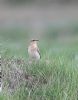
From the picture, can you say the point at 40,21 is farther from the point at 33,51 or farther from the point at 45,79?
the point at 45,79

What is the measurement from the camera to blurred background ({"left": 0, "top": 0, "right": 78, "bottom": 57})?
2194cm

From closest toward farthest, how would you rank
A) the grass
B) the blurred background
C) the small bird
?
the grass → the small bird → the blurred background

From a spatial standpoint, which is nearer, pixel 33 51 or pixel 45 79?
pixel 45 79

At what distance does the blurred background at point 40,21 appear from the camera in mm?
21944

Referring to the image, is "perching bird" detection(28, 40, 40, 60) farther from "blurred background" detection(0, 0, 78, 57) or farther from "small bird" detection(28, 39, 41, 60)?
"blurred background" detection(0, 0, 78, 57)

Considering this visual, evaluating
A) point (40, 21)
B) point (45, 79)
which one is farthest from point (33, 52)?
point (40, 21)

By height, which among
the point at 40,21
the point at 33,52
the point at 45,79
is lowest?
the point at 45,79

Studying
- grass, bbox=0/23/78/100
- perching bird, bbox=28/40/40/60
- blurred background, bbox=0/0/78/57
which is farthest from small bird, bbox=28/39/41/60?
blurred background, bbox=0/0/78/57

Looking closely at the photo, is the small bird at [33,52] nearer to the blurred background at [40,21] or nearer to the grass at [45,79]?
the grass at [45,79]

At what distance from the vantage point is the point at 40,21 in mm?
29297

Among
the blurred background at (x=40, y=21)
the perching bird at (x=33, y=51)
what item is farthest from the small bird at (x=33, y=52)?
the blurred background at (x=40, y=21)

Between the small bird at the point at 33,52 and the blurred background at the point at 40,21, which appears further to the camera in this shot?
the blurred background at the point at 40,21

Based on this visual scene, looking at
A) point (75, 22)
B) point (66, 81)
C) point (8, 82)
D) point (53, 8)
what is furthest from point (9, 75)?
point (53, 8)

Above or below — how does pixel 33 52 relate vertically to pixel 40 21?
below
